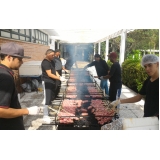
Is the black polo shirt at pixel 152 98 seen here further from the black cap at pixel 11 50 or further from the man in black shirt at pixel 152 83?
the black cap at pixel 11 50

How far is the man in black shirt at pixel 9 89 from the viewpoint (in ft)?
6.25

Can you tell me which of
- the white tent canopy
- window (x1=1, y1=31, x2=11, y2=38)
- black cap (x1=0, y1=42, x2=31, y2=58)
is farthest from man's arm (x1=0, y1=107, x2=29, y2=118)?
the white tent canopy

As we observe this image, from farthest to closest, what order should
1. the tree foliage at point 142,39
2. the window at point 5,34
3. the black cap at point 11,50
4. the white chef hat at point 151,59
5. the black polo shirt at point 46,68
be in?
1. the tree foliage at point 142,39
2. the window at point 5,34
3. the black polo shirt at point 46,68
4. the white chef hat at point 151,59
5. the black cap at point 11,50

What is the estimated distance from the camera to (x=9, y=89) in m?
1.94

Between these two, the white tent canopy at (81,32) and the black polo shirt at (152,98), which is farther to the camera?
the white tent canopy at (81,32)

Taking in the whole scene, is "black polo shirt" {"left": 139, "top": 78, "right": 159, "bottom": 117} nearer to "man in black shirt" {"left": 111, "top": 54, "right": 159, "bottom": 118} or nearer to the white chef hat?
"man in black shirt" {"left": 111, "top": 54, "right": 159, "bottom": 118}

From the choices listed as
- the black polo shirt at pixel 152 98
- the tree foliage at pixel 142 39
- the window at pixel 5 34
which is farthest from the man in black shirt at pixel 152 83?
the tree foliage at pixel 142 39

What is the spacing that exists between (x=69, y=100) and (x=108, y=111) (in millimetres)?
1136

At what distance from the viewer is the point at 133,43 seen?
57.2 ft

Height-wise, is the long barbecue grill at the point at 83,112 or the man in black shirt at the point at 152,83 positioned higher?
the man in black shirt at the point at 152,83

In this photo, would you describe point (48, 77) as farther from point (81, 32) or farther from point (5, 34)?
point (81, 32)

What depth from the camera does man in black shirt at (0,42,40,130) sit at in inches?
75.0

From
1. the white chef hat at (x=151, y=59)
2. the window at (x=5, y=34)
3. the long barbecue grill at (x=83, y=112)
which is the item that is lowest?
the long barbecue grill at (x=83, y=112)
